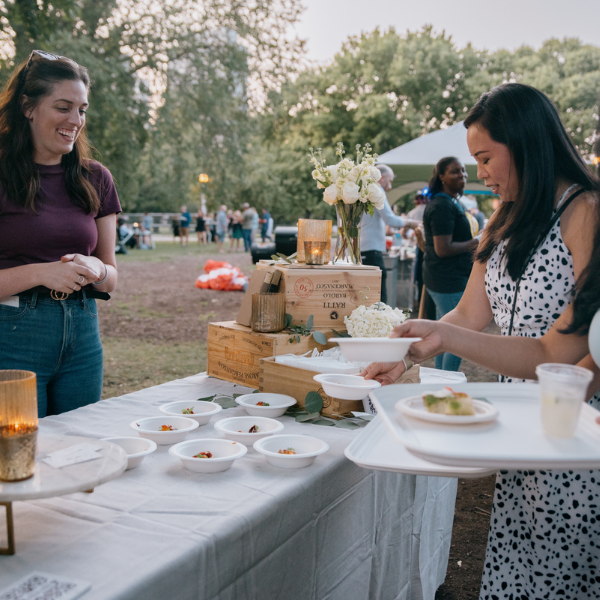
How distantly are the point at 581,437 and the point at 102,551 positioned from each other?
2.87ft

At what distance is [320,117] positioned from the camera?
1023 inches

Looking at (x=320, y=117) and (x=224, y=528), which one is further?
(x=320, y=117)

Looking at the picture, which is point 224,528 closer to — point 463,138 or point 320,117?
point 463,138

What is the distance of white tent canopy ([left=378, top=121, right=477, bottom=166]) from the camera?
29.9 ft

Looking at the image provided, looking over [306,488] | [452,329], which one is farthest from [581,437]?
[306,488]

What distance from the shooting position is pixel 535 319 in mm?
1412

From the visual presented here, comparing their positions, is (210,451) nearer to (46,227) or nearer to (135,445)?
(135,445)

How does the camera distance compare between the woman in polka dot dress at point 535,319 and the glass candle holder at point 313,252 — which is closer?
the woman in polka dot dress at point 535,319

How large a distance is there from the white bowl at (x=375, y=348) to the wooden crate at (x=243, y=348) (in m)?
0.78

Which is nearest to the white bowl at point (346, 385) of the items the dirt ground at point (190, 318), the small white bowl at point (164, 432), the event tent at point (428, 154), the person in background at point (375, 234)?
the small white bowl at point (164, 432)

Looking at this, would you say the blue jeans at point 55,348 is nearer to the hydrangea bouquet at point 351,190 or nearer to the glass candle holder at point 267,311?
the glass candle holder at point 267,311

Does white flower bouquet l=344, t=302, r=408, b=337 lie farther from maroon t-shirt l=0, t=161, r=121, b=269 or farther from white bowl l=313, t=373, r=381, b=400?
maroon t-shirt l=0, t=161, r=121, b=269

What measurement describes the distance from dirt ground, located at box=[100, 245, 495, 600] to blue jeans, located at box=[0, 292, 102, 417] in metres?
1.72

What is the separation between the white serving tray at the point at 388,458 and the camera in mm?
1058
